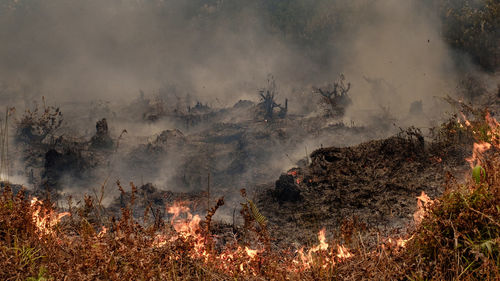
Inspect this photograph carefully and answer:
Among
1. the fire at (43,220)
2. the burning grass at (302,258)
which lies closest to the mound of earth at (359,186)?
the burning grass at (302,258)

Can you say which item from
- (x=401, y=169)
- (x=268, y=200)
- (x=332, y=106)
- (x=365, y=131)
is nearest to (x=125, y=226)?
(x=268, y=200)

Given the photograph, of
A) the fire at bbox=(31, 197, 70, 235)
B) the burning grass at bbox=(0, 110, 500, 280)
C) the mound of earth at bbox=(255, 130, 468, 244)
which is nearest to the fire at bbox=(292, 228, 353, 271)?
the burning grass at bbox=(0, 110, 500, 280)

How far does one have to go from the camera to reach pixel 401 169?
8.96m

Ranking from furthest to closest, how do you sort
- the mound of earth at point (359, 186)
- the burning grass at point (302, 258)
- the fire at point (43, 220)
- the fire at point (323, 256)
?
the mound of earth at point (359, 186) < the fire at point (43, 220) < the fire at point (323, 256) < the burning grass at point (302, 258)

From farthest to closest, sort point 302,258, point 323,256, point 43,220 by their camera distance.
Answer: point 43,220
point 302,258
point 323,256

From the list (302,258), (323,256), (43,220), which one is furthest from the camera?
(43,220)

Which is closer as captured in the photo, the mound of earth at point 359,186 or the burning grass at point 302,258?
the burning grass at point 302,258

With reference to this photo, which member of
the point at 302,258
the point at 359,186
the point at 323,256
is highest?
the point at 323,256

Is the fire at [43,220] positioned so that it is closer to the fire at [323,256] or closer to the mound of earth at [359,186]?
the fire at [323,256]

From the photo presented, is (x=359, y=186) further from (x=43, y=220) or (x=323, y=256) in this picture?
(x=43, y=220)

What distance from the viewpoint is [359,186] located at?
8602 mm

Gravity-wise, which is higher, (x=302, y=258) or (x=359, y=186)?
(x=302, y=258)

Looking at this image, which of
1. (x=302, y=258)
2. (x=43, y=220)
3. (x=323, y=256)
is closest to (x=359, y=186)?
(x=302, y=258)

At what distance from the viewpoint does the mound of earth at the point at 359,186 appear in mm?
7422
